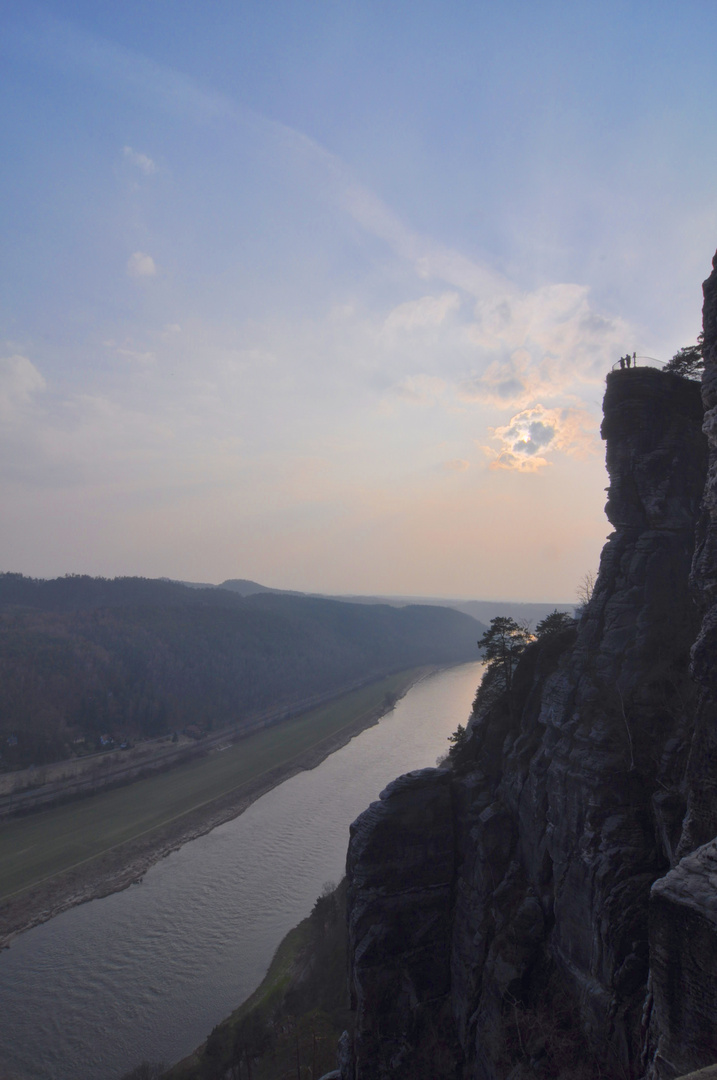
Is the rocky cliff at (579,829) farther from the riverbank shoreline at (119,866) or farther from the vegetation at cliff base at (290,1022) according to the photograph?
the riverbank shoreline at (119,866)

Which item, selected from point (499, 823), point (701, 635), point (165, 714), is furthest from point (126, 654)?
point (701, 635)

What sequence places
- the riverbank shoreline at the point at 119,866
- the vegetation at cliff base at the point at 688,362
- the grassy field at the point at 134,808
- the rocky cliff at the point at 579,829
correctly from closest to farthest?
1. the rocky cliff at the point at 579,829
2. the vegetation at cliff base at the point at 688,362
3. the riverbank shoreline at the point at 119,866
4. the grassy field at the point at 134,808

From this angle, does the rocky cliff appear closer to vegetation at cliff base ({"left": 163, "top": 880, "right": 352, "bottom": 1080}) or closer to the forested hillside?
vegetation at cliff base ({"left": 163, "top": 880, "right": 352, "bottom": 1080})

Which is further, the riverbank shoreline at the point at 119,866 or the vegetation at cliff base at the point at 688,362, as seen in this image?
the riverbank shoreline at the point at 119,866

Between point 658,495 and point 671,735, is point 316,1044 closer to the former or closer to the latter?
point 671,735

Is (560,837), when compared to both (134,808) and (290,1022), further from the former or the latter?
(134,808)

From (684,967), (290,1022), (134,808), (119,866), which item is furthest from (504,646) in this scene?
(134,808)

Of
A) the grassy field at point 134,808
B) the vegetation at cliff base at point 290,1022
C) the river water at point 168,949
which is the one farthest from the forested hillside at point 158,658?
the vegetation at cliff base at point 290,1022
